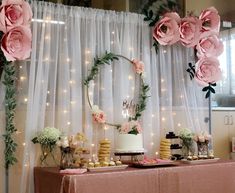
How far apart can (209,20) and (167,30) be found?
1.64 feet

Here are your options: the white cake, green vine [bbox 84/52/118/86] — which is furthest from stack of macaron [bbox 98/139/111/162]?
green vine [bbox 84/52/118/86]

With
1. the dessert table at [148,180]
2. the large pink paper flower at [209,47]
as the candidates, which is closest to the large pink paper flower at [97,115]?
the dessert table at [148,180]

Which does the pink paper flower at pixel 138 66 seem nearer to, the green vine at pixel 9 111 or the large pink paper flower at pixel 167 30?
the large pink paper flower at pixel 167 30

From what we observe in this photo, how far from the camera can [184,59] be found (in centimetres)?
431

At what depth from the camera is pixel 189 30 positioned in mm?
4098

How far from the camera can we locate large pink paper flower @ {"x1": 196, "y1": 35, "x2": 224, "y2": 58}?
13.8 feet

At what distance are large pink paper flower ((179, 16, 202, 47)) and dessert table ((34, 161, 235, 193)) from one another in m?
1.21

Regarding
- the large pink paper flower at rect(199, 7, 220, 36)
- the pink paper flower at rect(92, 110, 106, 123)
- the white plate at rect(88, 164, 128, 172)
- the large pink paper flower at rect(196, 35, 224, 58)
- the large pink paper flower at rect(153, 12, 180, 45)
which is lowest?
the white plate at rect(88, 164, 128, 172)

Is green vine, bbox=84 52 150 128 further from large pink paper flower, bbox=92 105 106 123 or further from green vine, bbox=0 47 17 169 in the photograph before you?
green vine, bbox=0 47 17 169

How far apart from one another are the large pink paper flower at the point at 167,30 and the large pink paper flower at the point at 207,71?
399 mm

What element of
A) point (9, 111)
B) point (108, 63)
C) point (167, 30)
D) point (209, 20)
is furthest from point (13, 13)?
point (209, 20)

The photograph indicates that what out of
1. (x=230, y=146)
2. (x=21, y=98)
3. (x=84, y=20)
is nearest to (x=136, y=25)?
(x=84, y=20)

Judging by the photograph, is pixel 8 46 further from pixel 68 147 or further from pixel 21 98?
pixel 68 147

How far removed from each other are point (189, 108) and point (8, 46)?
1.95 m
